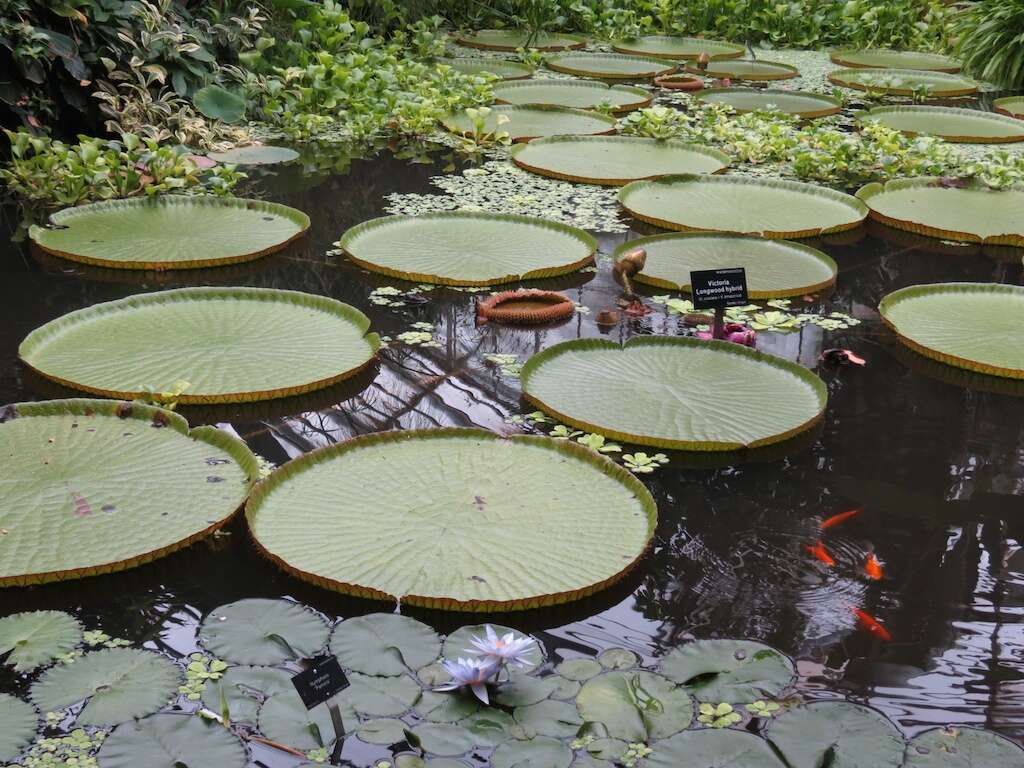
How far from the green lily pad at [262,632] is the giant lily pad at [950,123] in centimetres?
520

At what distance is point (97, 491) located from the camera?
2.65m

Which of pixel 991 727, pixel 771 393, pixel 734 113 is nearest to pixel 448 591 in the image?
pixel 991 727

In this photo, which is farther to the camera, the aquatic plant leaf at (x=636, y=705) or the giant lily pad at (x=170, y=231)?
the giant lily pad at (x=170, y=231)

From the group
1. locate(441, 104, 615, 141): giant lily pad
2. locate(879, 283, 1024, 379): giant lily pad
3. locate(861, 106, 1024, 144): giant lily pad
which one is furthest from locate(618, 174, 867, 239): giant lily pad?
locate(861, 106, 1024, 144): giant lily pad

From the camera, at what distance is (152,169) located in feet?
16.5

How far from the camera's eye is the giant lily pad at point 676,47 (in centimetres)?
900

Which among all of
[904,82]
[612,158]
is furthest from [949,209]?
[904,82]

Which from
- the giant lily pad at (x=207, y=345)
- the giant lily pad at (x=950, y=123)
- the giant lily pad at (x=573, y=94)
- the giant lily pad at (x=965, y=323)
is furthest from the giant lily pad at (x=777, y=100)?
the giant lily pad at (x=207, y=345)

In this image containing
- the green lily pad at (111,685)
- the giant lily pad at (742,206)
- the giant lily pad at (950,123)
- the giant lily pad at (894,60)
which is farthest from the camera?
the giant lily pad at (894,60)

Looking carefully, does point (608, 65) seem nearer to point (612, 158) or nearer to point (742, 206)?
point (612, 158)

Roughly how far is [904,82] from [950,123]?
1093 mm

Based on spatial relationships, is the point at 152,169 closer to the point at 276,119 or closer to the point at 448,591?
the point at 276,119

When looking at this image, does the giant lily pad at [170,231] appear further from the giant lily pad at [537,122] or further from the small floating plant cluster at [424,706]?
the small floating plant cluster at [424,706]

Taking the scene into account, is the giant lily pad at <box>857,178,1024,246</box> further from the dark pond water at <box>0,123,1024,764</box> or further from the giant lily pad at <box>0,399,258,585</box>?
the giant lily pad at <box>0,399,258,585</box>
